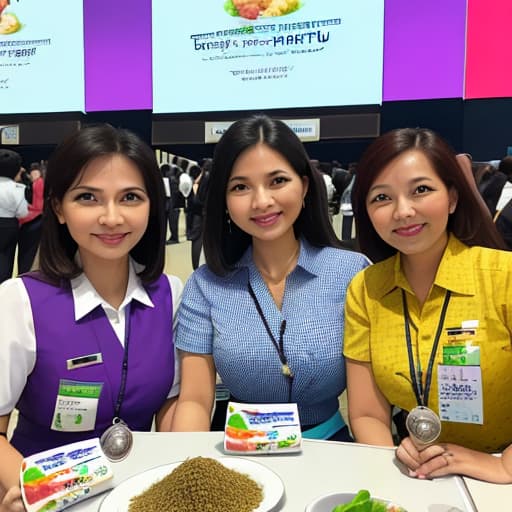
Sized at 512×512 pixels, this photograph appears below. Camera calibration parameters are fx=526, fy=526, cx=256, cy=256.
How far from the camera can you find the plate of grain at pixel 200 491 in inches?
33.9

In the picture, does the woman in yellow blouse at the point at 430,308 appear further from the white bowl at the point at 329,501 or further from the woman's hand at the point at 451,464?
the white bowl at the point at 329,501

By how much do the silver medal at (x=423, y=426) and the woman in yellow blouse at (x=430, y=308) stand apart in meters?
0.19

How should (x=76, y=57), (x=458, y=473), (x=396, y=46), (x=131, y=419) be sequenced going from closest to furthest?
(x=458, y=473), (x=131, y=419), (x=396, y=46), (x=76, y=57)

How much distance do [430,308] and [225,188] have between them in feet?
2.23

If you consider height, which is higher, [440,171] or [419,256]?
[440,171]

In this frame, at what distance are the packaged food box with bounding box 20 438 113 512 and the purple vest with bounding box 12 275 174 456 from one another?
0.40 m

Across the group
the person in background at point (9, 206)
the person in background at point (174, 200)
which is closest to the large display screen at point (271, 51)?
the person in background at point (174, 200)

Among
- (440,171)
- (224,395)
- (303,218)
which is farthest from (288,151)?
(224,395)

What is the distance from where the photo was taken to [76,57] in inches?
93.1

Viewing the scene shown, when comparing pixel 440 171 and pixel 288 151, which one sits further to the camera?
pixel 288 151

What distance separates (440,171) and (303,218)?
0.53 meters

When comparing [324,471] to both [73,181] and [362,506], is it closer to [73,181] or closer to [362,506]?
[362,506]

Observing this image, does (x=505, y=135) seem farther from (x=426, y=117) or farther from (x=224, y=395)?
(x=224, y=395)

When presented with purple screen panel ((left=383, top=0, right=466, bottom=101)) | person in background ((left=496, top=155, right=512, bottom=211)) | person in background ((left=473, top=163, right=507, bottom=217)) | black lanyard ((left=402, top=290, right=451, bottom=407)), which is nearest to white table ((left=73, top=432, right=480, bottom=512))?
black lanyard ((left=402, top=290, right=451, bottom=407))
